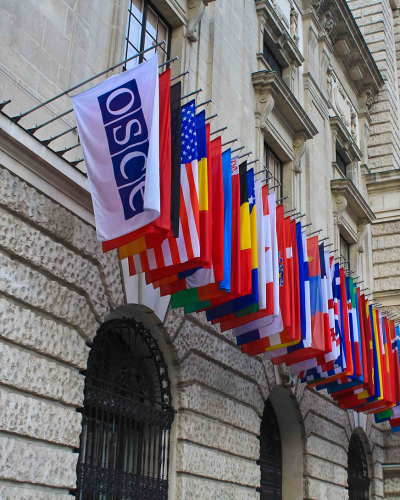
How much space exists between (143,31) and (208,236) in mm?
5455

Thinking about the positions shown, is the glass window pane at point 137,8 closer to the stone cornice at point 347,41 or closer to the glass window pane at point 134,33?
the glass window pane at point 134,33

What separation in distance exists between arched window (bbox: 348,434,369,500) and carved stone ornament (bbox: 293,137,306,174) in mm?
7788

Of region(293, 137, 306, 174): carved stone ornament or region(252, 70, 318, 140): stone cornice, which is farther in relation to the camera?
region(293, 137, 306, 174): carved stone ornament

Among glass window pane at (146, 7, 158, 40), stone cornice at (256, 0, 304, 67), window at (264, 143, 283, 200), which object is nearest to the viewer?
glass window pane at (146, 7, 158, 40)

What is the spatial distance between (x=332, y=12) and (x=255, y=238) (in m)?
14.7

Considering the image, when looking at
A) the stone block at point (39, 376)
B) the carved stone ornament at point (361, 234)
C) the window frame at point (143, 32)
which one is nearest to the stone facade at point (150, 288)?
the stone block at point (39, 376)

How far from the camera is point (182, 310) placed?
12078 millimetres

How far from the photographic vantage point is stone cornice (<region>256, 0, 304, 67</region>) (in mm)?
18219

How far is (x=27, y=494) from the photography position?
322 inches

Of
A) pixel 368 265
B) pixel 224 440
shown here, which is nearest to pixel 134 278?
pixel 224 440

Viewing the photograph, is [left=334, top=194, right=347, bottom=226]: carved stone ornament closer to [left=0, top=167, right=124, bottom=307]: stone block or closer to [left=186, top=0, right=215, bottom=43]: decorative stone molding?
[left=186, top=0, right=215, bottom=43]: decorative stone molding

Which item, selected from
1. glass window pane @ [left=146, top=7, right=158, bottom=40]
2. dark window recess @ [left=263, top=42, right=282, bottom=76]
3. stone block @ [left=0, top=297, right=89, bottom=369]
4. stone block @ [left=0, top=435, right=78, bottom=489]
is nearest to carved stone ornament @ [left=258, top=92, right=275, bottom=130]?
dark window recess @ [left=263, top=42, right=282, bottom=76]

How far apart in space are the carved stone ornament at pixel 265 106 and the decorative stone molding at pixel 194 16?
10.3ft

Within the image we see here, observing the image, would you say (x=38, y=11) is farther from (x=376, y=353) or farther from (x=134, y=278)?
(x=376, y=353)
